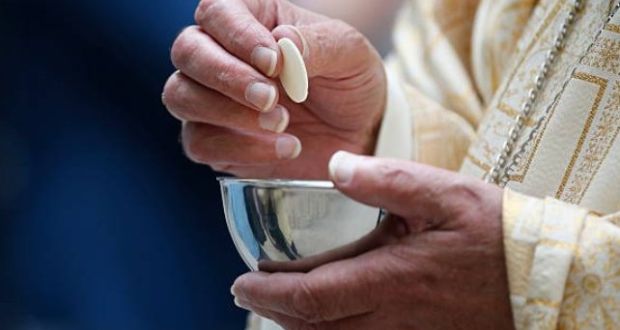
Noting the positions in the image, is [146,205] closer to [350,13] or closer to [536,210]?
[350,13]

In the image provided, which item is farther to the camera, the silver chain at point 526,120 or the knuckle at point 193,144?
the knuckle at point 193,144

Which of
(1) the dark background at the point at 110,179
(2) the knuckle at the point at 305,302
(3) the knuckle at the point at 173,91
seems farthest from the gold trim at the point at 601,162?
(1) the dark background at the point at 110,179

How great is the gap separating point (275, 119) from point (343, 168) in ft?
0.70

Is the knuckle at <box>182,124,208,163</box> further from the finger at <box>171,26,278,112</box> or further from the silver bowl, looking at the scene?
the silver bowl

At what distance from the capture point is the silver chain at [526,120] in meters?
0.67

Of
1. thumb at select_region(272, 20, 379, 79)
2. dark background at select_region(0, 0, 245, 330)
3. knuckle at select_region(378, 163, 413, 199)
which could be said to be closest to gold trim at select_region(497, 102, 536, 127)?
thumb at select_region(272, 20, 379, 79)

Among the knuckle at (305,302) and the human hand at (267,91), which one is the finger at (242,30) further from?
the knuckle at (305,302)

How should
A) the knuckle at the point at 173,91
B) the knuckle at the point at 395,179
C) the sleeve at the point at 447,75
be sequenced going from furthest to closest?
1. the sleeve at the point at 447,75
2. the knuckle at the point at 173,91
3. the knuckle at the point at 395,179

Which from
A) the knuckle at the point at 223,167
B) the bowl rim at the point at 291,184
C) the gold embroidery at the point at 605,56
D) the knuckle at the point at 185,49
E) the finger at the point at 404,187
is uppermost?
the gold embroidery at the point at 605,56

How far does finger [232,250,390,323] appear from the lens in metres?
0.50

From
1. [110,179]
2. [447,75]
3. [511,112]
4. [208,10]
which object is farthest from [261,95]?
[110,179]

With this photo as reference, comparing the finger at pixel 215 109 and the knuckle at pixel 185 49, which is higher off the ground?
the knuckle at pixel 185 49

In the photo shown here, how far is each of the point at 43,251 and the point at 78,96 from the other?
0.32 metres

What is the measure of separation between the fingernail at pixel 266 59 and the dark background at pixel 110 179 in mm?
841
